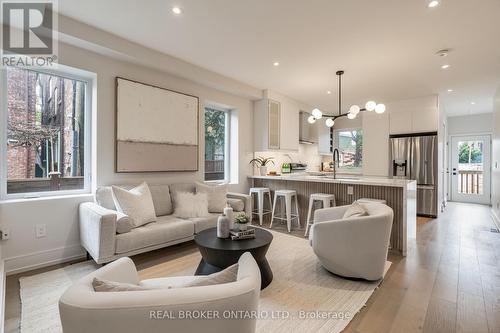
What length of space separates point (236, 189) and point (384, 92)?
382 centimetres

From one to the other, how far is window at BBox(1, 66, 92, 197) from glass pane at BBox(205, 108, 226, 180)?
78.0 inches

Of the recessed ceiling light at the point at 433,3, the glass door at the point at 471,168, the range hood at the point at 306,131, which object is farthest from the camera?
the glass door at the point at 471,168

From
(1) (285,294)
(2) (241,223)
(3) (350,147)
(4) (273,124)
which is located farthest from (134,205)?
(3) (350,147)

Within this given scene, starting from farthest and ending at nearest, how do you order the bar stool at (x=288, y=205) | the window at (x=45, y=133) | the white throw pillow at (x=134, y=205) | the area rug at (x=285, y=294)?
the bar stool at (x=288, y=205) → the white throw pillow at (x=134, y=205) → the window at (x=45, y=133) → the area rug at (x=285, y=294)

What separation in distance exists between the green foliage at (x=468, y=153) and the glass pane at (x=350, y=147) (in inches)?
131

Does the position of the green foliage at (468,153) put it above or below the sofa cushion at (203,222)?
above

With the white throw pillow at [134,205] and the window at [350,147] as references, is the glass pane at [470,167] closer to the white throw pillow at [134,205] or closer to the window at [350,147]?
the window at [350,147]

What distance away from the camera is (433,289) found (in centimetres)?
232

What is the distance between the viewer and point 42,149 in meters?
2.98

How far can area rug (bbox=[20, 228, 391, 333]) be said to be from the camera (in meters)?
1.82

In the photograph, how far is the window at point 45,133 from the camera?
2775mm

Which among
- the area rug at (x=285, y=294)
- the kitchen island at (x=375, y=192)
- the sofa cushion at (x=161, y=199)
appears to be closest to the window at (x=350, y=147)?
the kitchen island at (x=375, y=192)

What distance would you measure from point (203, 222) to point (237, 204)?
28.5 inches

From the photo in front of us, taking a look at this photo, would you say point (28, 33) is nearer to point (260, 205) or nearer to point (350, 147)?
point (260, 205)
